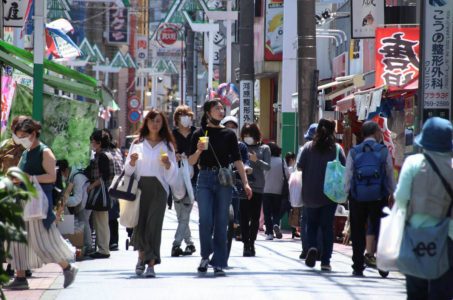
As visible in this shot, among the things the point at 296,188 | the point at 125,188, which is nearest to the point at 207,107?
the point at 125,188

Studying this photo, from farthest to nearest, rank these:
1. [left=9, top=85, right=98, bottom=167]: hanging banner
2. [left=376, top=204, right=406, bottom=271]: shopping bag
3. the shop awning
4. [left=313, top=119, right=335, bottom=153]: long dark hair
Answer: the shop awning < [left=9, top=85, right=98, bottom=167]: hanging banner < [left=313, top=119, right=335, bottom=153]: long dark hair < [left=376, top=204, right=406, bottom=271]: shopping bag

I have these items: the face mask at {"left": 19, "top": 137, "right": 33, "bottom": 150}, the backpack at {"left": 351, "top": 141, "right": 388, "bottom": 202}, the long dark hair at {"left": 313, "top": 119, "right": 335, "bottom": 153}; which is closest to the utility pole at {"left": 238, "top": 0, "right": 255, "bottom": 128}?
the long dark hair at {"left": 313, "top": 119, "right": 335, "bottom": 153}

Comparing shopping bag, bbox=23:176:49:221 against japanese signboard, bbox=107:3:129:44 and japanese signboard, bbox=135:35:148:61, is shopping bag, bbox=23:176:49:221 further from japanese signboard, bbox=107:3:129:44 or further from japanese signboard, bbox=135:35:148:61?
japanese signboard, bbox=107:3:129:44

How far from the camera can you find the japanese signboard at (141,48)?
102938 mm

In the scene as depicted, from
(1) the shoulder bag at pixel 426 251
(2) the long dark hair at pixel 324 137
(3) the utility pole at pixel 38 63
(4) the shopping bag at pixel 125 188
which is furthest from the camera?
(3) the utility pole at pixel 38 63

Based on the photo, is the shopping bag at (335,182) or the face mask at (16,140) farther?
the shopping bag at (335,182)

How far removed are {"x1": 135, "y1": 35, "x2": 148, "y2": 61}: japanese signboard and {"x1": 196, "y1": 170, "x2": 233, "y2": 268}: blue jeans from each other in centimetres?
8893

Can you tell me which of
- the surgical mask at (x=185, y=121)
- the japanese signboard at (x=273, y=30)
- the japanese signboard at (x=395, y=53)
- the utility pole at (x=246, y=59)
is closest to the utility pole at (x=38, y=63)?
the surgical mask at (x=185, y=121)

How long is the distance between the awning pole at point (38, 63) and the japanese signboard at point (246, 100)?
12710 millimetres

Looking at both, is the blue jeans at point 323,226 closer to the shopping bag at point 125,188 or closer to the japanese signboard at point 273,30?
the shopping bag at point 125,188

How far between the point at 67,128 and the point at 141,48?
9038cm

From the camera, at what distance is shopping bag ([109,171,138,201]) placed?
1340 centimetres

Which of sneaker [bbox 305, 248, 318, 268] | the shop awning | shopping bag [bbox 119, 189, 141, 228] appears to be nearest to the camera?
shopping bag [bbox 119, 189, 141, 228]

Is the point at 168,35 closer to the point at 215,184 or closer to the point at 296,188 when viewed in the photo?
the point at 296,188
